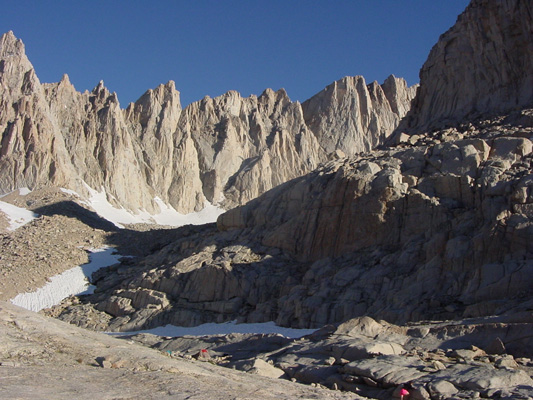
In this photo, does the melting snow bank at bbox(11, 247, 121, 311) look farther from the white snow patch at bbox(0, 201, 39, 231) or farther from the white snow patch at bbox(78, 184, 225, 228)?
the white snow patch at bbox(78, 184, 225, 228)

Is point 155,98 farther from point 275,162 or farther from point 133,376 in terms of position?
point 133,376

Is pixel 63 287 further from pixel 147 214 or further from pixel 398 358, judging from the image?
pixel 147 214

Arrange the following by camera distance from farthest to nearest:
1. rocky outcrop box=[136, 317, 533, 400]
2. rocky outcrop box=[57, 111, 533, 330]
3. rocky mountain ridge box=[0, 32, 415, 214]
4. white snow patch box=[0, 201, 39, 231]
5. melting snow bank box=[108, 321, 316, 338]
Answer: rocky mountain ridge box=[0, 32, 415, 214] → white snow patch box=[0, 201, 39, 231] → melting snow bank box=[108, 321, 316, 338] → rocky outcrop box=[57, 111, 533, 330] → rocky outcrop box=[136, 317, 533, 400]

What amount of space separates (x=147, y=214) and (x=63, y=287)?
45.8 metres

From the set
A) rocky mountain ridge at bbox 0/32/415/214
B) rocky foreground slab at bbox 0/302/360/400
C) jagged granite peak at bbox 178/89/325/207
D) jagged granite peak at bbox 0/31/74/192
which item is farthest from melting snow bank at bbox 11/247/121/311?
jagged granite peak at bbox 178/89/325/207

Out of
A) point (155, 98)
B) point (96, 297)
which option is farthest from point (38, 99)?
point (96, 297)

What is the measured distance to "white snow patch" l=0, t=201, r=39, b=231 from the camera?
57.7 m

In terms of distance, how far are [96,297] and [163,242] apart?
468 inches

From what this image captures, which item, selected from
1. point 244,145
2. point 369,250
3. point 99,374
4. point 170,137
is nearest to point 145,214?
point 170,137

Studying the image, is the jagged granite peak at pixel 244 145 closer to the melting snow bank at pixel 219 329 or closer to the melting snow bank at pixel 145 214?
the melting snow bank at pixel 145 214

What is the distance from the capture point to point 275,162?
109438mm

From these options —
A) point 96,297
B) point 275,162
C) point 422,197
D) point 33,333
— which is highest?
point 275,162

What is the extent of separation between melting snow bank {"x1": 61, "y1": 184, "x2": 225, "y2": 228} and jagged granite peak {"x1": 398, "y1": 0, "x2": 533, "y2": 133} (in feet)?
137

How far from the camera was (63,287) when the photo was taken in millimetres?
44031
